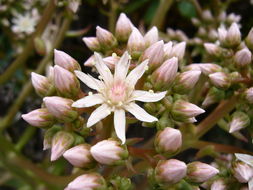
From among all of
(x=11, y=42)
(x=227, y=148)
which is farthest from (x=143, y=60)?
(x=11, y=42)

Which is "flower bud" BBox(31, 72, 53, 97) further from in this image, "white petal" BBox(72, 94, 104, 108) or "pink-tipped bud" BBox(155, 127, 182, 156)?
"pink-tipped bud" BBox(155, 127, 182, 156)

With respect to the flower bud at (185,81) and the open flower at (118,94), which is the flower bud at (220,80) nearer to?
the flower bud at (185,81)

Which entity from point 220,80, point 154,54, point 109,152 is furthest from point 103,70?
point 220,80

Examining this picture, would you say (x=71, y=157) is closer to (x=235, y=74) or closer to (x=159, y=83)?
(x=159, y=83)

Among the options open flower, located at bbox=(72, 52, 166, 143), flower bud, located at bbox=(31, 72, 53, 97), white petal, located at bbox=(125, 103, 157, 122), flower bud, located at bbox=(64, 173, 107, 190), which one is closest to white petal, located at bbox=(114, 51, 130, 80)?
open flower, located at bbox=(72, 52, 166, 143)

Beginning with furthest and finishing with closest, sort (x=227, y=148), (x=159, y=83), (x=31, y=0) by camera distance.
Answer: (x=31, y=0) → (x=227, y=148) → (x=159, y=83)

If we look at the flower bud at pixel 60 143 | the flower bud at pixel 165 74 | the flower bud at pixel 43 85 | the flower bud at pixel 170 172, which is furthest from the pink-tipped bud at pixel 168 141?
the flower bud at pixel 43 85

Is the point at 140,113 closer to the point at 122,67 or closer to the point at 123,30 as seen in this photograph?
the point at 122,67
